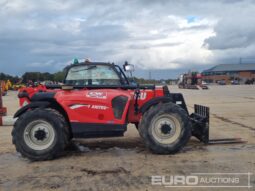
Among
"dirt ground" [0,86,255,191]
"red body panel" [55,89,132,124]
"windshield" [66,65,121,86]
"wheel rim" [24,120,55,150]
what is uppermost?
"windshield" [66,65,121,86]

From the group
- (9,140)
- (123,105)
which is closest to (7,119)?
(9,140)

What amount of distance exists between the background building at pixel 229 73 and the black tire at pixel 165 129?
467 feet

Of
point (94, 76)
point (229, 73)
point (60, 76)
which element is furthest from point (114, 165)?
point (229, 73)

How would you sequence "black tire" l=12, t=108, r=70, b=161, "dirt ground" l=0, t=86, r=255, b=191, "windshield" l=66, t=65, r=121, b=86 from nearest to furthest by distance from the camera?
"dirt ground" l=0, t=86, r=255, b=191, "black tire" l=12, t=108, r=70, b=161, "windshield" l=66, t=65, r=121, b=86

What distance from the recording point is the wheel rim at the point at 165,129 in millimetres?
8305

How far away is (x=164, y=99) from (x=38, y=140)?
269 centimetres

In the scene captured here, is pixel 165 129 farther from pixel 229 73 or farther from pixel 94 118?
pixel 229 73

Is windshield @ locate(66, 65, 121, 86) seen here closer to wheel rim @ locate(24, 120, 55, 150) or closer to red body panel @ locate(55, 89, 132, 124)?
red body panel @ locate(55, 89, 132, 124)

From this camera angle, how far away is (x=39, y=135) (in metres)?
8.05
